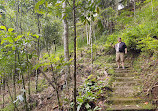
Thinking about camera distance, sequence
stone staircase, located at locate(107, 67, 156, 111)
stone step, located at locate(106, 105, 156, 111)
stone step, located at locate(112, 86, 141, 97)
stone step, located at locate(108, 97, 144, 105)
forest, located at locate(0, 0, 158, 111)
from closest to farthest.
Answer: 1. forest, located at locate(0, 0, 158, 111)
2. stone step, located at locate(106, 105, 156, 111)
3. stone staircase, located at locate(107, 67, 156, 111)
4. stone step, located at locate(108, 97, 144, 105)
5. stone step, located at locate(112, 86, 141, 97)

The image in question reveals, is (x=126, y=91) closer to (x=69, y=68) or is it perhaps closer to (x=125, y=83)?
(x=125, y=83)

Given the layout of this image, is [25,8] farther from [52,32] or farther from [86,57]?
[86,57]

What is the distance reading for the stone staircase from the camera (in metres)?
2.92

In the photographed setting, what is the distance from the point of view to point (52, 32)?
18.9 ft

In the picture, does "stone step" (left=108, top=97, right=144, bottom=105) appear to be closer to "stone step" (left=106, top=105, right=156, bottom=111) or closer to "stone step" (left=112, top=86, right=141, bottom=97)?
"stone step" (left=106, top=105, right=156, bottom=111)

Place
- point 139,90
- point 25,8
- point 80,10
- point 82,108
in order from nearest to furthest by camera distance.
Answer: point 80,10 → point 82,108 → point 139,90 → point 25,8

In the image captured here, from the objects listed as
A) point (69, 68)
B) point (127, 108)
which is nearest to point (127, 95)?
point (127, 108)

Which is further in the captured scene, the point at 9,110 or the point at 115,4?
the point at 115,4

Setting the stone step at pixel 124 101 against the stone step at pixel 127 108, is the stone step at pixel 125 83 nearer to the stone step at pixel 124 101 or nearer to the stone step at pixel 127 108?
the stone step at pixel 124 101

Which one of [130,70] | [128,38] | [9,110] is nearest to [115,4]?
[128,38]

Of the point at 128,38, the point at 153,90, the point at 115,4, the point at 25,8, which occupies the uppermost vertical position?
the point at 115,4

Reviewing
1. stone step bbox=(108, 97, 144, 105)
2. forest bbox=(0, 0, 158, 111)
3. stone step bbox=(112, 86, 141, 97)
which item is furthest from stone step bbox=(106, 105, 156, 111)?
stone step bbox=(112, 86, 141, 97)

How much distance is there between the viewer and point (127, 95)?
3541 mm

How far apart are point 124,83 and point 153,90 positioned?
1.19 meters
